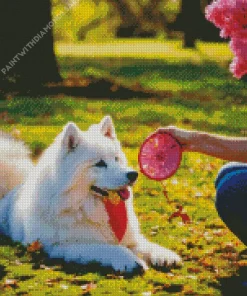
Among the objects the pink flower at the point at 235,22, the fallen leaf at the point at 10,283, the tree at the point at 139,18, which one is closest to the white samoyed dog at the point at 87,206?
the fallen leaf at the point at 10,283

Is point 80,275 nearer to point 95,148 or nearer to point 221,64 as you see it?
point 95,148

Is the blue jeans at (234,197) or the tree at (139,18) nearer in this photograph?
the blue jeans at (234,197)

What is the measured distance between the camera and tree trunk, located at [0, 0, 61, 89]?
14570 mm

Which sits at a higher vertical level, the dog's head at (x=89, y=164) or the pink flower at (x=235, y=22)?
the pink flower at (x=235, y=22)

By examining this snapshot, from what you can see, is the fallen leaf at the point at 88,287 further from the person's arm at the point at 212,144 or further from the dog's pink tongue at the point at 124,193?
the person's arm at the point at 212,144

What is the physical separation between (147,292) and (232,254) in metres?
1.13

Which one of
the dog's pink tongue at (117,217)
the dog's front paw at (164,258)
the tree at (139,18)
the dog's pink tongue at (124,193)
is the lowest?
the dog's front paw at (164,258)

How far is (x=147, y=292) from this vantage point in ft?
15.8

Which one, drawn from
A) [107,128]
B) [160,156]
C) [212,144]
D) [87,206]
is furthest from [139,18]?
[212,144]

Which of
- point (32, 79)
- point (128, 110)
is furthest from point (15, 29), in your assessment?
point (128, 110)

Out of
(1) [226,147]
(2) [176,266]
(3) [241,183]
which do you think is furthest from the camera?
(2) [176,266]

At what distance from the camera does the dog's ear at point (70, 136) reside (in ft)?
16.6

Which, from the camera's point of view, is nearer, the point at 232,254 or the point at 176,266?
the point at 176,266

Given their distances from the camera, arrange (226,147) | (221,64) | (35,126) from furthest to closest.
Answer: (221,64), (35,126), (226,147)
